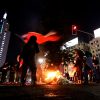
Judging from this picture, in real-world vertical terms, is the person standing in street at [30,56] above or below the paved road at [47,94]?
above

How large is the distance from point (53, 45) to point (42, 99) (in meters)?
36.3

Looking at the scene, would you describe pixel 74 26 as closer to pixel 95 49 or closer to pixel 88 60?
pixel 88 60

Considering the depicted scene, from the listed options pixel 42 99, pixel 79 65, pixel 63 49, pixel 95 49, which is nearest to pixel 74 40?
pixel 95 49

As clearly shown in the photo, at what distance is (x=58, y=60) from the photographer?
37.5 m

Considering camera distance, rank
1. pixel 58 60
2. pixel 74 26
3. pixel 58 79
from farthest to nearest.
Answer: pixel 58 60 → pixel 74 26 → pixel 58 79

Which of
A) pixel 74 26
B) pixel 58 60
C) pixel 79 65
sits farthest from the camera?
pixel 58 60

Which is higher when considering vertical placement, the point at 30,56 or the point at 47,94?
the point at 30,56

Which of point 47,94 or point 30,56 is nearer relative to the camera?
point 47,94

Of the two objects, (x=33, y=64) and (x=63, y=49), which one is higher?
(x=63, y=49)

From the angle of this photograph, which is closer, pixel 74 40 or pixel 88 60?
pixel 88 60

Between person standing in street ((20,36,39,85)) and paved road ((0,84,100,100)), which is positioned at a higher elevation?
person standing in street ((20,36,39,85))

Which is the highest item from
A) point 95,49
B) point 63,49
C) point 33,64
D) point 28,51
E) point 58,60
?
point 95,49

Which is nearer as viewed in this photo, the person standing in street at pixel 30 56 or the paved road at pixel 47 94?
the paved road at pixel 47 94

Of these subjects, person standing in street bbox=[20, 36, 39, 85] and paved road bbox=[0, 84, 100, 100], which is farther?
person standing in street bbox=[20, 36, 39, 85]
